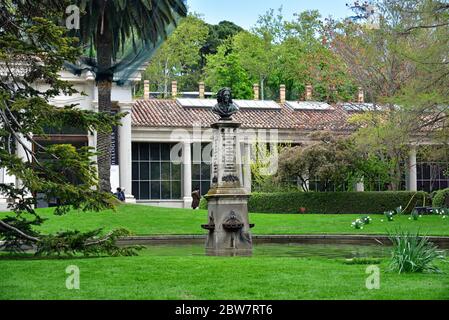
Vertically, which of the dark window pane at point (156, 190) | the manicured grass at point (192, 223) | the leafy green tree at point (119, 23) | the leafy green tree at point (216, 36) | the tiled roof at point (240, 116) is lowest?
the manicured grass at point (192, 223)

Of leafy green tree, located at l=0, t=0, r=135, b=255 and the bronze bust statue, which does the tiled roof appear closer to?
the bronze bust statue

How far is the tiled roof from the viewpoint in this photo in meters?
48.1

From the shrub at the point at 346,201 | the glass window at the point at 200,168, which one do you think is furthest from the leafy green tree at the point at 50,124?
the glass window at the point at 200,168

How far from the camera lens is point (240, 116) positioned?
51.8 metres

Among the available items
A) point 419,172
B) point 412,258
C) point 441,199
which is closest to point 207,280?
point 412,258

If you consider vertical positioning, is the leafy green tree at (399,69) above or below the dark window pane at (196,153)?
above

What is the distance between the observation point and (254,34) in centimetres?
7462

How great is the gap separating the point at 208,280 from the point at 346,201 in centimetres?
3040

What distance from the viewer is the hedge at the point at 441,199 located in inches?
1540

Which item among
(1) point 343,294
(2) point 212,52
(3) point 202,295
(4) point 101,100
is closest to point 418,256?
(1) point 343,294

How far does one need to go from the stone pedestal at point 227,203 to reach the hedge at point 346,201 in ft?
72.0

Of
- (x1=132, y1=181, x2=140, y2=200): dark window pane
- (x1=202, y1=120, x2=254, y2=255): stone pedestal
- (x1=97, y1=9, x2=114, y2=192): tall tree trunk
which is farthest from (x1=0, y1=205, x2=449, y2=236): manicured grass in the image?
(x1=132, y1=181, x2=140, y2=200): dark window pane

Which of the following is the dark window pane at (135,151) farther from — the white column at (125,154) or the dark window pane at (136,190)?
the white column at (125,154)

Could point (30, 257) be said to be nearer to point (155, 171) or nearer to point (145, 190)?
point (145, 190)
